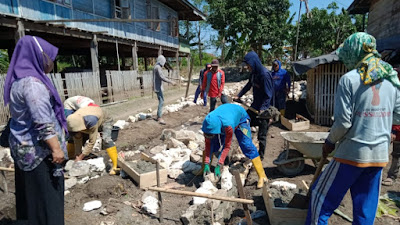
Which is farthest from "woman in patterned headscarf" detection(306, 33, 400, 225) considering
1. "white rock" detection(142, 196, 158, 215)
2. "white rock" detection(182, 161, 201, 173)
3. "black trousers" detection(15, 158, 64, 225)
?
"white rock" detection(182, 161, 201, 173)

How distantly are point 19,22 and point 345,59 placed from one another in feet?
28.4

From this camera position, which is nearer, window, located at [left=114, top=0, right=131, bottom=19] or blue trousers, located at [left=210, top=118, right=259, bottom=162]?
blue trousers, located at [left=210, top=118, right=259, bottom=162]

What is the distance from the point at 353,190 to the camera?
2.15m

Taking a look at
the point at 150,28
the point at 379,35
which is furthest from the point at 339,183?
the point at 150,28

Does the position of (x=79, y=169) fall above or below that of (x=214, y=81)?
below

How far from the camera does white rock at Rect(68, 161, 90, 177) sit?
12.9ft

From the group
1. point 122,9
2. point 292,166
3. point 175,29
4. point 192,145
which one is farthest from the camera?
point 175,29

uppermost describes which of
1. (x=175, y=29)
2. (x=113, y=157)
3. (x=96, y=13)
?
(x=175, y=29)

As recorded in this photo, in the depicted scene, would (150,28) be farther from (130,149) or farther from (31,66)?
(31,66)

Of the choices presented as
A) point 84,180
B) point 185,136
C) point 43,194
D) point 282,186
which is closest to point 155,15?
point 185,136

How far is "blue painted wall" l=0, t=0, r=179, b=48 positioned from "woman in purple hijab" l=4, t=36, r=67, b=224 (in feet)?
23.0

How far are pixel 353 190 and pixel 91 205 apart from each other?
2.84 m

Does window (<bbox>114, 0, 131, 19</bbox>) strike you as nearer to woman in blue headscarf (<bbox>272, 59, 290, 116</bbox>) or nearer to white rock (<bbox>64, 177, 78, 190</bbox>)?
woman in blue headscarf (<bbox>272, 59, 290, 116</bbox>)

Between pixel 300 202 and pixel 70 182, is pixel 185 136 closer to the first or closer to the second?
pixel 70 182
